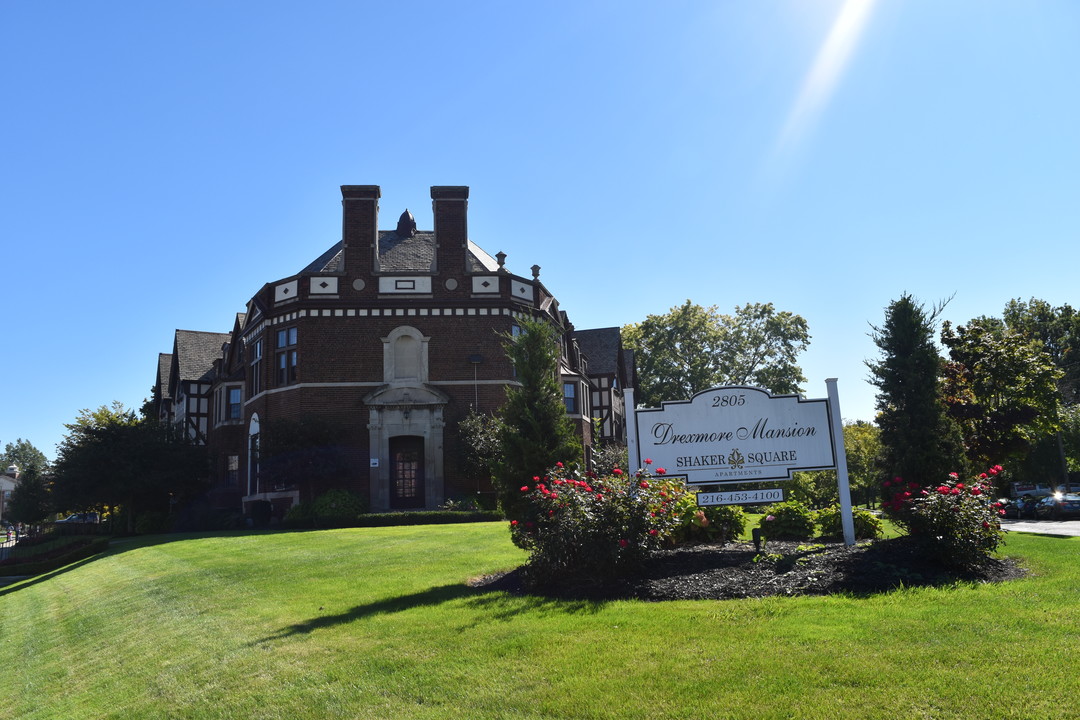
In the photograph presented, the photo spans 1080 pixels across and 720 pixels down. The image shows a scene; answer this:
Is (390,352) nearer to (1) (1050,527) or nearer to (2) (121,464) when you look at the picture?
(2) (121,464)

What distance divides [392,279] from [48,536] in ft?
97.8

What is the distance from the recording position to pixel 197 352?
51531mm

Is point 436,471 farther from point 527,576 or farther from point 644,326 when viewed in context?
point 644,326

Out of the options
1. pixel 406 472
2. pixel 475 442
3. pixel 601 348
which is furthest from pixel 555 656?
pixel 601 348

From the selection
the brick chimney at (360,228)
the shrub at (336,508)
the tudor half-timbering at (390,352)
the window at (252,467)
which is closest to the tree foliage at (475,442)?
the tudor half-timbering at (390,352)

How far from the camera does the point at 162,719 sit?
6.88 m

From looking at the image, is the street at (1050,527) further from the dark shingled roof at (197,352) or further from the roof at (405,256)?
the dark shingled roof at (197,352)

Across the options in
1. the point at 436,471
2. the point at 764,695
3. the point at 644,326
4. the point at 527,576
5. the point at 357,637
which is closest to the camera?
the point at 764,695

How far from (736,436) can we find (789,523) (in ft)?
6.91

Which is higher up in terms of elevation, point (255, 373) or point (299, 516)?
point (255, 373)

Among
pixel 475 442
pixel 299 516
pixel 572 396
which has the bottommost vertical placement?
pixel 299 516

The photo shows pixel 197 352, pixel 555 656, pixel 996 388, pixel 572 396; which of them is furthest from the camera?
pixel 197 352

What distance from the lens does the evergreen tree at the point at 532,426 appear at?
12.7 meters

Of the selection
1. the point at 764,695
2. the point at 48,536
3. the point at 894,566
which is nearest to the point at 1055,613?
the point at 894,566
